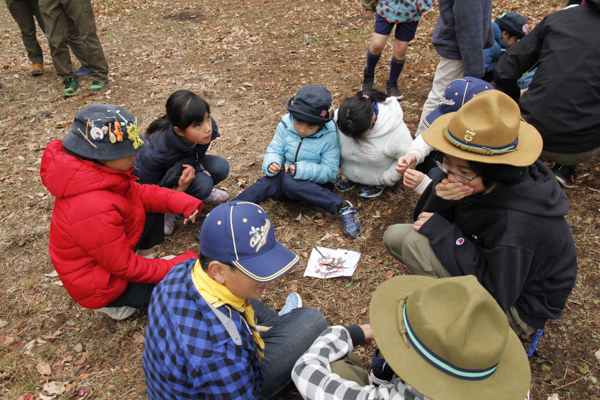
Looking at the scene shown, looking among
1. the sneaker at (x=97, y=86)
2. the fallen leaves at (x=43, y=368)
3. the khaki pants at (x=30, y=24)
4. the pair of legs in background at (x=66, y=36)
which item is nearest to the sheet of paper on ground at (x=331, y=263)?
the fallen leaves at (x=43, y=368)

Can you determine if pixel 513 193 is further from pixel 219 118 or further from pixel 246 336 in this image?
pixel 219 118

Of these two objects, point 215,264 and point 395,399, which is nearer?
point 395,399

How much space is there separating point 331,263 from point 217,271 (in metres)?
1.86

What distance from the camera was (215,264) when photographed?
1699mm

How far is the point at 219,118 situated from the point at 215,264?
14.8 ft

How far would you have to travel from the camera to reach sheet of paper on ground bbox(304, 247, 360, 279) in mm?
3334

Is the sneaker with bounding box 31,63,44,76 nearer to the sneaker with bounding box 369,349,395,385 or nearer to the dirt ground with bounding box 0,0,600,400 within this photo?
the dirt ground with bounding box 0,0,600,400

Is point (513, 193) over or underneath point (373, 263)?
over

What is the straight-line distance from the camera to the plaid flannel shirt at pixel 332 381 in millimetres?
1512

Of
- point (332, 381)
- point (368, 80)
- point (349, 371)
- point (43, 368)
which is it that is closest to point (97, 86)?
point (368, 80)

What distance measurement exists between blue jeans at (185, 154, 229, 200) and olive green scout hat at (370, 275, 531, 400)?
2.82 m

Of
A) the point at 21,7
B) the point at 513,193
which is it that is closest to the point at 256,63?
the point at 21,7

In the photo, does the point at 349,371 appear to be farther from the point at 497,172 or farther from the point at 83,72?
the point at 83,72

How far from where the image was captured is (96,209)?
2.47 meters
